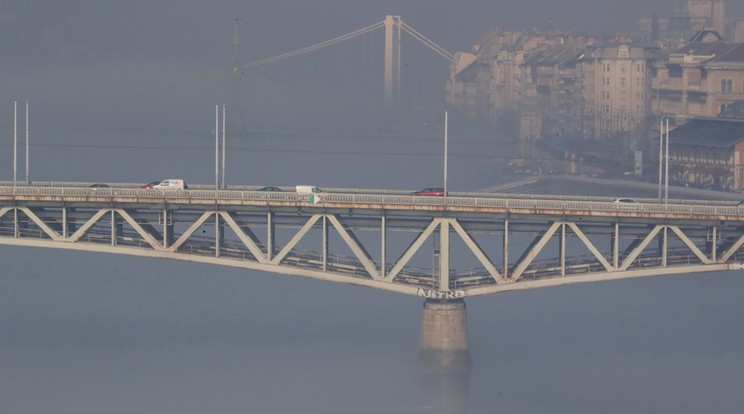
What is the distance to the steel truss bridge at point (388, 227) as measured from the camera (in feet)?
245

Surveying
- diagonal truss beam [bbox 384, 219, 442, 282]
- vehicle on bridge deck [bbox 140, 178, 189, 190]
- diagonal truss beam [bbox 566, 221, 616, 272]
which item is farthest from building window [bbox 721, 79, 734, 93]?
diagonal truss beam [bbox 384, 219, 442, 282]

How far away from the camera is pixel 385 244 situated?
75.3 meters

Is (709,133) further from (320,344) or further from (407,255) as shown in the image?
(407,255)

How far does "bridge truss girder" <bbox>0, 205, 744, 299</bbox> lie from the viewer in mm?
74562

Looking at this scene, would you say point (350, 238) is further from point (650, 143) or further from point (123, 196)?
point (650, 143)

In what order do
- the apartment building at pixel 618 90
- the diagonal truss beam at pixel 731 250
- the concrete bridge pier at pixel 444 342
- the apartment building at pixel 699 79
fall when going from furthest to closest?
the apartment building at pixel 618 90, the apartment building at pixel 699 79, the diagonal truss beam at pixel 731 250, the concrete bridge pier at pixel 444 342

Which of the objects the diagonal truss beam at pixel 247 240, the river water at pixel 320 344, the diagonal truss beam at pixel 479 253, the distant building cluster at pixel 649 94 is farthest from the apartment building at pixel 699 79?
the diagonal truss beam at pixel 247 240

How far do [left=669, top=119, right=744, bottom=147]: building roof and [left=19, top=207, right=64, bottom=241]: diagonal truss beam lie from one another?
215 feet

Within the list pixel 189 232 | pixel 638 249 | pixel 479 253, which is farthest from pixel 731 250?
pixel 189 232

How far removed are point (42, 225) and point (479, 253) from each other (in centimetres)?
1425

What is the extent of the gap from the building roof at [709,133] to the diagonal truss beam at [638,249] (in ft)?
194

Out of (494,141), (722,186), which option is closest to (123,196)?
(722,186)

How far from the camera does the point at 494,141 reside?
19475 centimetres

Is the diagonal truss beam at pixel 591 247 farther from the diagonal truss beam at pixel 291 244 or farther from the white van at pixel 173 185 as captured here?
the white van at pixel 173 185
